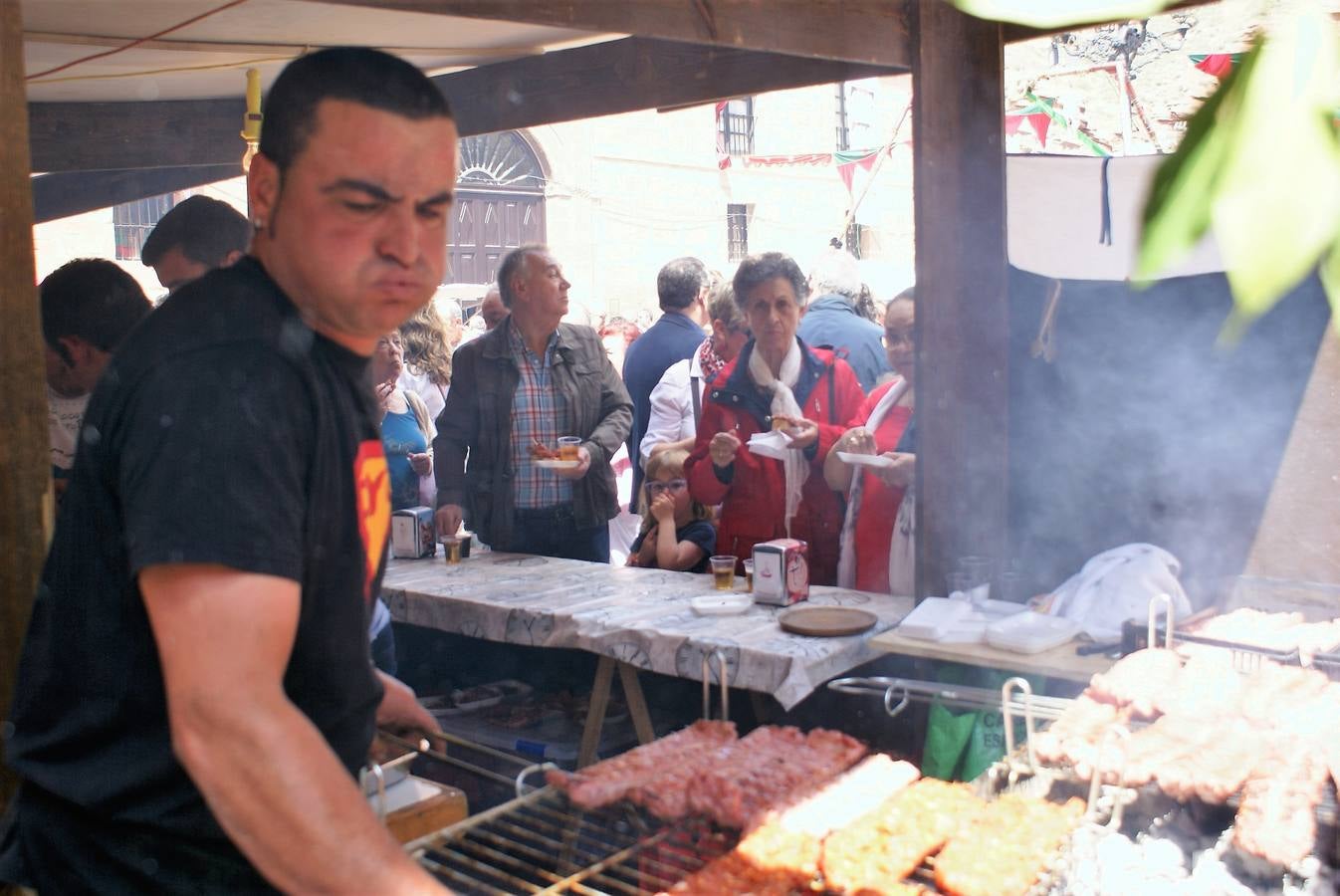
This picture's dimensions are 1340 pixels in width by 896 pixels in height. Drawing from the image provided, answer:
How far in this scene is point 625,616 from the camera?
13.4 ft

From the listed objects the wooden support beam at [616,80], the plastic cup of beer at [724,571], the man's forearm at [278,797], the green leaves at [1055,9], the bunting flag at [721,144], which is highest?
the bunting flag at [721,144]

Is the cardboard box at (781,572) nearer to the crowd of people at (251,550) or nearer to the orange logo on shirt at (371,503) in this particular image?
the crowd of people at (251,550)

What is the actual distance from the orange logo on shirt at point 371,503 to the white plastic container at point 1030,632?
7.75 ft

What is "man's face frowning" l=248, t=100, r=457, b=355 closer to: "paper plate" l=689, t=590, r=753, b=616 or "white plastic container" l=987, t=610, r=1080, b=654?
"white plastic container" l=987, t=610, r=1080, b=654

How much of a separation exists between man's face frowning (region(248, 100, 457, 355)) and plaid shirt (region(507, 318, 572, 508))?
3820 millimetres

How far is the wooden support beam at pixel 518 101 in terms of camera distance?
16.5 ft

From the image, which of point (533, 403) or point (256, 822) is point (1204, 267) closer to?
point (533, 403)

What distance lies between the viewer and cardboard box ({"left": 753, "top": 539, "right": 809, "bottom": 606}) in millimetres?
4125

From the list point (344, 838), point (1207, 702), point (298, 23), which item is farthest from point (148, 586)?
point (298, 23)

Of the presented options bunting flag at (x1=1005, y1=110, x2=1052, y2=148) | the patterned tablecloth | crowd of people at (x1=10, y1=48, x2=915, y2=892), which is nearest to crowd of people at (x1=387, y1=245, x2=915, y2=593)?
the patterned tablecloth

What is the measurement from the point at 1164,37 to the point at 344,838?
20.2 m

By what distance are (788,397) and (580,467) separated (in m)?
1.04

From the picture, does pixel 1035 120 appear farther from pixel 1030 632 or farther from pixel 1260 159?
pixel 1260 159

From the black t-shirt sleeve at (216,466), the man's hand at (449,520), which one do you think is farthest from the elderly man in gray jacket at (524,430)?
the black t-shirt sleeve at (216,466)
